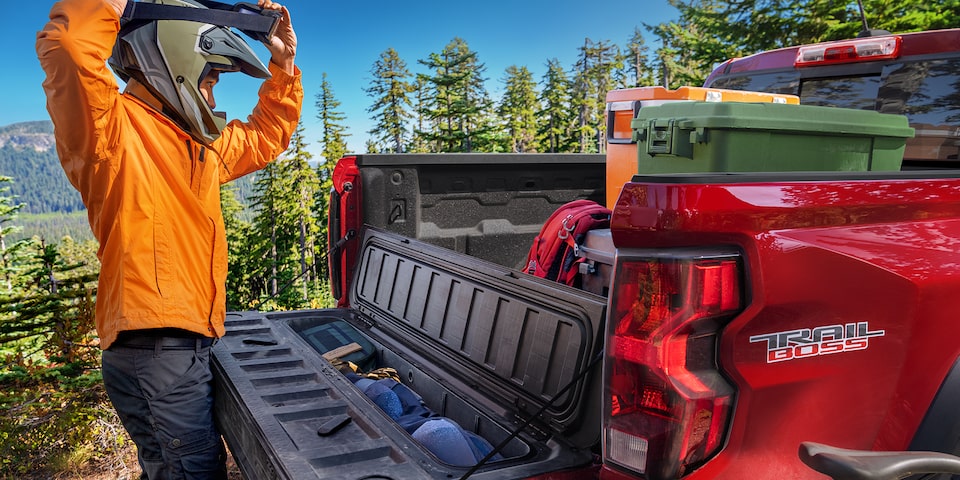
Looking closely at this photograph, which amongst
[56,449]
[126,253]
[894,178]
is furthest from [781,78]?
[56,449]

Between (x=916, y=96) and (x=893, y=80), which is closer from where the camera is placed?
(x=916, y=96)

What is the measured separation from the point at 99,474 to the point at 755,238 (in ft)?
20.1

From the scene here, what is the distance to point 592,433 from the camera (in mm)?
2330

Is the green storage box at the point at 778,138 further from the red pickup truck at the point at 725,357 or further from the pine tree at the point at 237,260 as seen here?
the pine tree at the point at 237,260

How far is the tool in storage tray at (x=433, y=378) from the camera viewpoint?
2221 millimetres

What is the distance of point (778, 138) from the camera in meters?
2.50

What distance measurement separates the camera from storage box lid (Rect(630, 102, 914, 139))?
246cm

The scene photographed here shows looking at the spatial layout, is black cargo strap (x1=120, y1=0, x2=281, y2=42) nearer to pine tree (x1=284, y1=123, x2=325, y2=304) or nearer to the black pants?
the black pants

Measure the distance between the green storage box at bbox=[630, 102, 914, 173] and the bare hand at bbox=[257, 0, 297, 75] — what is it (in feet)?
5.67

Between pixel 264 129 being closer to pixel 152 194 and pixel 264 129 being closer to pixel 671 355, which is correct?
pixel 152 194

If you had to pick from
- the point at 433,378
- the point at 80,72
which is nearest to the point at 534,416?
the point at 433,378

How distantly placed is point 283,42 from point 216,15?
47 centimetres

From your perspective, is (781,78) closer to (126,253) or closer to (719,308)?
(719,308)

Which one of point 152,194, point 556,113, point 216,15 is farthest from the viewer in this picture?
point 556,113
